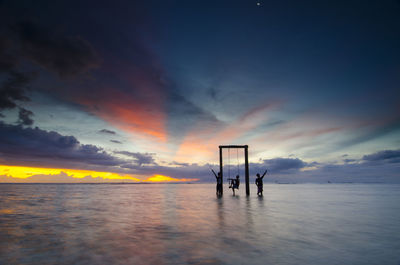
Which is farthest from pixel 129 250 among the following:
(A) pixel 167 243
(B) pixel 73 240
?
(B) pixel 73 240

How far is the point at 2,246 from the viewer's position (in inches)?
267

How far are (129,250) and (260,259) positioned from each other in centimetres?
357

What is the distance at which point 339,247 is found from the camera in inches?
261

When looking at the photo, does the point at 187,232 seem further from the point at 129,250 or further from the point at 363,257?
the point at 363,257

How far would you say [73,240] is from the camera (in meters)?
7.45

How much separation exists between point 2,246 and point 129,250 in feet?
13.1

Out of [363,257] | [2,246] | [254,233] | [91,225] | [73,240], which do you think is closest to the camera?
[363,257]

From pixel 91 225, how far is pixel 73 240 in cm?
282

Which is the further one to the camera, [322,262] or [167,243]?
[167,243]

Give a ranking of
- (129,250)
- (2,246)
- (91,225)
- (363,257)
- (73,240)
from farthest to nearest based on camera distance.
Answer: (91,225) → (73,240) → (2,246) → (129,250) → (363,257)

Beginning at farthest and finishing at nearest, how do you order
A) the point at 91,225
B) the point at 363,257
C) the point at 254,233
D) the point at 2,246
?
Result: the point at 91,225
the point at 254,233
the point at 2,246
the point at 363,257

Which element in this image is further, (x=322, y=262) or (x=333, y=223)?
(x=333, y=223)

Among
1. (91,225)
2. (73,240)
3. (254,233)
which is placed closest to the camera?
(73,240)

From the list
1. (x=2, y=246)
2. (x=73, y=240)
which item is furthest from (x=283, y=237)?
(x=2, y=246)
